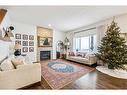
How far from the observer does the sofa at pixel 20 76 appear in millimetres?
2027

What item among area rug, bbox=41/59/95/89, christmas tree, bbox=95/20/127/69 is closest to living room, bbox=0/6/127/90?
area rug, bbox=41/59/95/89

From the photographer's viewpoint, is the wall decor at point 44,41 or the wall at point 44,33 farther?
the wall decor at point 44,41

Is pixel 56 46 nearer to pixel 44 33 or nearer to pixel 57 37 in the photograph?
pixel 57 37

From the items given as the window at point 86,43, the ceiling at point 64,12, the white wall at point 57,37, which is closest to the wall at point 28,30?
the ceiling at point 64,12

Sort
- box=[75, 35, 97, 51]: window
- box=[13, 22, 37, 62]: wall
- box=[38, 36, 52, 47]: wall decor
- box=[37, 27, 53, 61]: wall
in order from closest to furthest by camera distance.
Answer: box=[13, 22, 37, 62]: wall, box=[75, 35, 97, 51]: window, box=[37, 27, 53, 61]: wall, box=[38, 36, 52, 47]: wall decor

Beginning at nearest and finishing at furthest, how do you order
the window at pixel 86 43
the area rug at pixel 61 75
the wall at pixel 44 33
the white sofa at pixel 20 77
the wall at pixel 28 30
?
the white sofa at pixel 20 77, the area rug at pixel 61 75, the wall at pixel 28 30, the window at pixel 86 43, the wall at pixel 44 33

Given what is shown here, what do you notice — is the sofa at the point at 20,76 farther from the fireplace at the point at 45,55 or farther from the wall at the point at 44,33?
the fireplace at the point at 45,55

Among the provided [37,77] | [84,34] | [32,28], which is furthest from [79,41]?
[37,77]

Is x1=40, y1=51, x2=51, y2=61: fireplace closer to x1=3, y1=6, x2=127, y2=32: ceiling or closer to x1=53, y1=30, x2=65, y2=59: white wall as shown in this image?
x1=53, y1=30, x2=65, y2=59: white wall

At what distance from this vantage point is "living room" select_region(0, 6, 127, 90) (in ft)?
8.27

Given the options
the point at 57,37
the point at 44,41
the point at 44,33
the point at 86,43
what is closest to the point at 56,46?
the point at 57,37

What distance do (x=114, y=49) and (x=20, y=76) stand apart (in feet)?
11.7

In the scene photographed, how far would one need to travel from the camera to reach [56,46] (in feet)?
25.8
